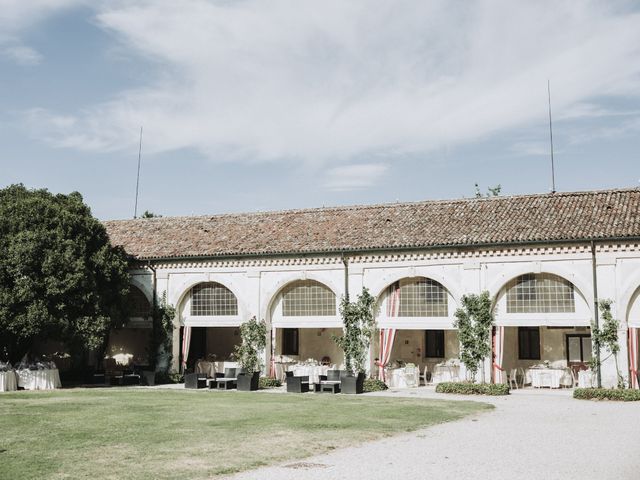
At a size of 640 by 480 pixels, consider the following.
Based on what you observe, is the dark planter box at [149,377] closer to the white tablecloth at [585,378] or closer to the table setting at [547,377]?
the table setting at [547,377]

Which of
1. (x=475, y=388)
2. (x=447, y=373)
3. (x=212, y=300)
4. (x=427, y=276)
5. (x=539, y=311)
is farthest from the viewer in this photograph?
(x=212, y=300)

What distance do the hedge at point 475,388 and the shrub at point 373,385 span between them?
225cm

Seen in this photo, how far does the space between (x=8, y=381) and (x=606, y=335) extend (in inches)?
810

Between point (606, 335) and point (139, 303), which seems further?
point (139, 303)

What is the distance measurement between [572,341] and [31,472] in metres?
24.4

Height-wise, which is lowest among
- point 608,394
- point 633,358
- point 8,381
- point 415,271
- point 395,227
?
point 8,381

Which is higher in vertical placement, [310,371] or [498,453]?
[310,371]

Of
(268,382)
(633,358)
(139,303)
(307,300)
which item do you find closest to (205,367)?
(139,303)

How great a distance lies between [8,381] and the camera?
2655 centimetres

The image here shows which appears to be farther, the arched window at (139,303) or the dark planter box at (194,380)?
the arched window at (139,303)

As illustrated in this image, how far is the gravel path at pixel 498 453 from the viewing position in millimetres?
10836

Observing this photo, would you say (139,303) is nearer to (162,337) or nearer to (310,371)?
(162,337)

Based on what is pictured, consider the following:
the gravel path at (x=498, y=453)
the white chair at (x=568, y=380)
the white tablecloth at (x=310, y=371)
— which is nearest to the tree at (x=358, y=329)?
the white tablecloth at (x=310, y=371)

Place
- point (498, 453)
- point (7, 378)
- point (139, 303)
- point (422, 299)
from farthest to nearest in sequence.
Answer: point (139, 303) < point (422, 299) < point (7, 378) < point (498, 453)
